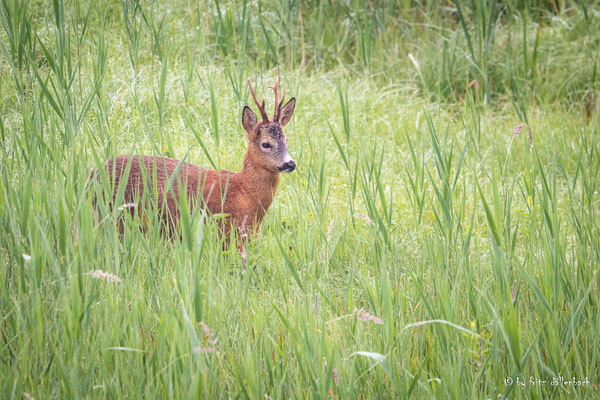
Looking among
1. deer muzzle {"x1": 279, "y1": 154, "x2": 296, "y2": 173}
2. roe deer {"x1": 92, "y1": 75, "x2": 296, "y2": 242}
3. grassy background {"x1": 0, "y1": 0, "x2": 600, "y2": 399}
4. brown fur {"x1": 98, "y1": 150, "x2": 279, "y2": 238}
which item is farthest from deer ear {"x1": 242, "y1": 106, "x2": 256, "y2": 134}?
grassy background {"x1": 0, "y1": 0, "x2": 600, "y2": 399}

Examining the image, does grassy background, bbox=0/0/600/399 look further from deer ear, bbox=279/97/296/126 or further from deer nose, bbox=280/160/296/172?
deer ear, bbox=279/97/296/126

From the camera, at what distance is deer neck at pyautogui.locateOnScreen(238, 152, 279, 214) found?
4.34 meters

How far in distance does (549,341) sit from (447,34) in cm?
537

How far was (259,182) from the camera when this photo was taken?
4363 mm

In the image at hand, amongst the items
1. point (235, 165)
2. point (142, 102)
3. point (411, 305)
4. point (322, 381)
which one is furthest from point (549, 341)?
point (142, 102)

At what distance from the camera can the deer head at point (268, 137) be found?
13.9ft

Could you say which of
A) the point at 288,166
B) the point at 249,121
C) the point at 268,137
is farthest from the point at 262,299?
the point at 249,121

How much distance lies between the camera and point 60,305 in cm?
251

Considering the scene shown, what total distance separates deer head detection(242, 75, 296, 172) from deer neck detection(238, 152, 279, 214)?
45mm

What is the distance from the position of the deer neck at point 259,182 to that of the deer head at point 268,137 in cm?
4

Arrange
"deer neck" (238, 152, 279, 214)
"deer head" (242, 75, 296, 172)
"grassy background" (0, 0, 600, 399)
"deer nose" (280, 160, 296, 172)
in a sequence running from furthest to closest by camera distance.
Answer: "deer neck" (238, 152, 279, 214)
"deer head" (242, 75, 296, 172)
"deer nose" (280, 160, 296, 172)
"grassy background" (0, 0, 600, 399)

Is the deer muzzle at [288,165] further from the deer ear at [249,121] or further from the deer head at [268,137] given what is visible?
the deer ear at [249,121]

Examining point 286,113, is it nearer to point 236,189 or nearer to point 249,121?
point 249,121

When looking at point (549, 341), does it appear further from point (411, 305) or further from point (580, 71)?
point (580, 71)
